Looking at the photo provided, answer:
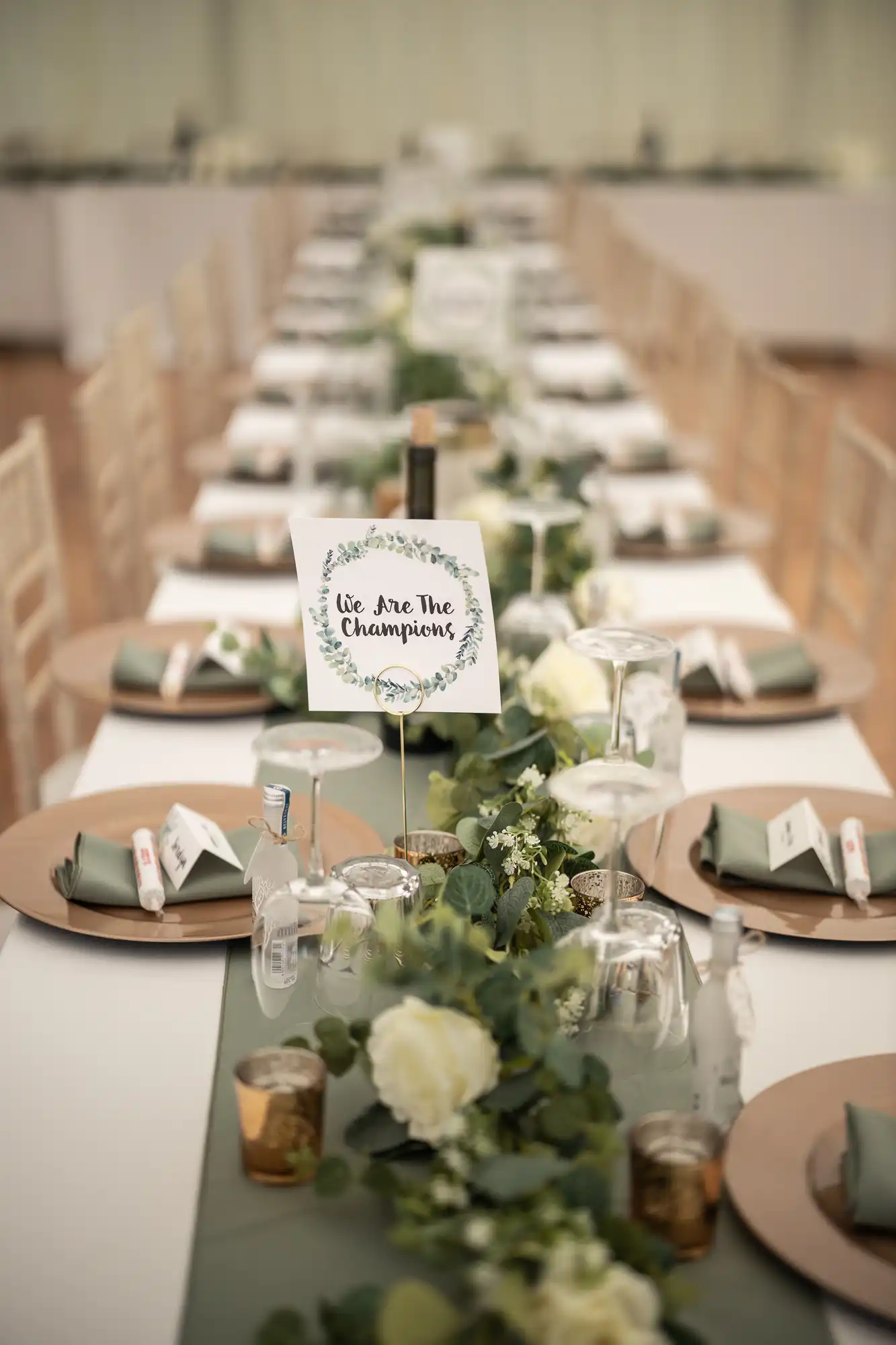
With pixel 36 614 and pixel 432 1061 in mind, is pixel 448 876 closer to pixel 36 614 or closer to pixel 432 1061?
pixel 432 1061

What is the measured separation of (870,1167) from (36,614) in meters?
2.01

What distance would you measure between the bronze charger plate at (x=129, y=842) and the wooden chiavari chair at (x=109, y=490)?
1557 millimetres

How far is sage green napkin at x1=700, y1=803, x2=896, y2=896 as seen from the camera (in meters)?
1.58

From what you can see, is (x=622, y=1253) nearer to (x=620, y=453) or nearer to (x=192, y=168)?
(x=620, y=453)

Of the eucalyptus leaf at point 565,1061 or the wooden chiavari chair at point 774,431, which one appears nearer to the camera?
the eucalyptus leaf at point 565,1061

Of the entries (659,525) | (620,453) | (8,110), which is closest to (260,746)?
(659,525)

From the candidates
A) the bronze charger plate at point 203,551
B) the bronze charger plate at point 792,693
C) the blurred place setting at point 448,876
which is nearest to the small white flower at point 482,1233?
the blurred place setting at point 448,876

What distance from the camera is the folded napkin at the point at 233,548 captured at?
9.25ft

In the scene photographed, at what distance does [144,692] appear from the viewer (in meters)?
2.15

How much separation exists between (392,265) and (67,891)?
437 cm

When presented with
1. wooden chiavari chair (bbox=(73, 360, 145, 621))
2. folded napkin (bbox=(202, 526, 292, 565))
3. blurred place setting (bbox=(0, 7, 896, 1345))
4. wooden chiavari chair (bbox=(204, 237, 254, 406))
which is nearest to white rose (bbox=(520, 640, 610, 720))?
blurred place setting (bbox=(0, 7, 896, 1345))

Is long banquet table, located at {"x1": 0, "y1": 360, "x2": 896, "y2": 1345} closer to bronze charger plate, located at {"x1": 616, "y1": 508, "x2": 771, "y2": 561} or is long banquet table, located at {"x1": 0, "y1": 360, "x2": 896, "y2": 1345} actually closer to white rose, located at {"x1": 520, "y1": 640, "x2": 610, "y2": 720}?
white rose, located at {"x1": 520, "y1": 640, "x2": 610, "y2": 720}

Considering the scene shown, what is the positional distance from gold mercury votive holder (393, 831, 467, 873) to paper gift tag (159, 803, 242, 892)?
196 millimetres

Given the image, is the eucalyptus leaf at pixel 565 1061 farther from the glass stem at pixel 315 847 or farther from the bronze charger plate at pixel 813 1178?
the glass stem at pixel 315 847
